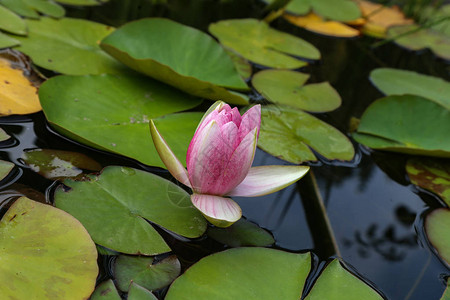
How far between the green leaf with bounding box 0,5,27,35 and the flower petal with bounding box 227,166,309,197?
1.13m

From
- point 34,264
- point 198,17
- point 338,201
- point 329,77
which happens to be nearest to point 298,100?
point 329,77

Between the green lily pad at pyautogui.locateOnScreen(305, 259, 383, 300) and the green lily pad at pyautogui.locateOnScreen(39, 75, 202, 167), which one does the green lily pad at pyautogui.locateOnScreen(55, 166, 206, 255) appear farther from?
the green lily pad at pyautogui.locateOnScreen(305, 259, 383, 300)

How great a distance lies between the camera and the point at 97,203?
102cm

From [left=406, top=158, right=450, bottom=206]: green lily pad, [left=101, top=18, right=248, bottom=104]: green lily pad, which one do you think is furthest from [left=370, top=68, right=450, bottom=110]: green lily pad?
[left=101, top=18, right=248, bottom=104]: green lily pad

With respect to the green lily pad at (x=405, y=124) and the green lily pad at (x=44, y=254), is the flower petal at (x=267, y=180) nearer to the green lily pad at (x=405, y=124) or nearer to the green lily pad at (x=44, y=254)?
the green lily pad at (x=44, y=254)

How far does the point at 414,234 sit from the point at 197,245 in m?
0.65

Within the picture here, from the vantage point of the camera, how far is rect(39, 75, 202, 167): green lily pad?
1.23 metres

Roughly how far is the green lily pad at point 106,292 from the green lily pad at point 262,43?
1.37 m

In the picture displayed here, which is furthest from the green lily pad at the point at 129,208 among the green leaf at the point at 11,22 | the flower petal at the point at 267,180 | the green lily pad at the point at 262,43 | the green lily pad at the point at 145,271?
the green lily pad at the point at 262,43

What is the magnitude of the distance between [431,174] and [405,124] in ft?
0.79

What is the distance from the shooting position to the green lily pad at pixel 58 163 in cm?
111

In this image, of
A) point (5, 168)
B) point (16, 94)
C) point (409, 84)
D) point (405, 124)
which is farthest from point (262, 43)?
point (5, 168)

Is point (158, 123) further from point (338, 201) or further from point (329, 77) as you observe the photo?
point (329, 77)

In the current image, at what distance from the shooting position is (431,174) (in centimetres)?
150
